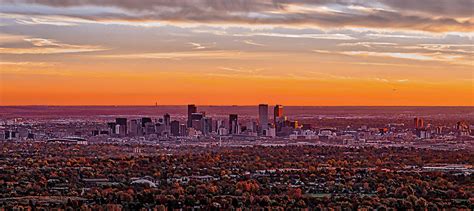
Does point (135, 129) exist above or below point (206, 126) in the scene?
below

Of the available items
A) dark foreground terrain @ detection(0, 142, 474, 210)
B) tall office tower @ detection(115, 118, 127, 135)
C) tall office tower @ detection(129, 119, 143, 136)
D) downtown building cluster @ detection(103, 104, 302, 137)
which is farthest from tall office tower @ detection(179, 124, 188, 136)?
dark foreground terrain @ detection(0, 142, 474, 210)

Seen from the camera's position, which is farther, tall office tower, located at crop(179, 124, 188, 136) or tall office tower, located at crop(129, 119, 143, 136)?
tall office tower, located at crop(129, 119, 143, 136)

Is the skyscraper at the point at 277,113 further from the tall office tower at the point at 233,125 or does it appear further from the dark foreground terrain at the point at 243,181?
the dark foreground terrain at the point at 243,181

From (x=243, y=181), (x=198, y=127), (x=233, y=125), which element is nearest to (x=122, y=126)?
(x=198, y=127)

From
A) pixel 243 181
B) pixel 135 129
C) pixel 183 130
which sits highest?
pixel 135 129

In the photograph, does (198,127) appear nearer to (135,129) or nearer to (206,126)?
(206,126)

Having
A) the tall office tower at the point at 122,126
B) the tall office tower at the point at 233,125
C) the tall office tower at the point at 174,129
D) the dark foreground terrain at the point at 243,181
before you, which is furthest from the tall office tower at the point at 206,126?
the dark foreground terrain at the point at 243,181

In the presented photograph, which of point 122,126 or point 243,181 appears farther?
point 122,126

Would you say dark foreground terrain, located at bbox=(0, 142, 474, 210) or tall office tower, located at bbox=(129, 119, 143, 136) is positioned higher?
tall office tower, located at bbox=(129, 119, 143, 136)

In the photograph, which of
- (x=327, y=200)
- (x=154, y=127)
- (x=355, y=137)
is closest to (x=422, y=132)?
(x=355, y=137)

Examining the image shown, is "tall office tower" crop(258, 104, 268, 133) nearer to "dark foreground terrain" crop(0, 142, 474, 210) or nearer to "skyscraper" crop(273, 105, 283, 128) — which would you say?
"skyscraper" crop(273, 105, 283, 128)

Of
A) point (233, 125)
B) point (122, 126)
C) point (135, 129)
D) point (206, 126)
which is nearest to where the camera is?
point (135, 129)
